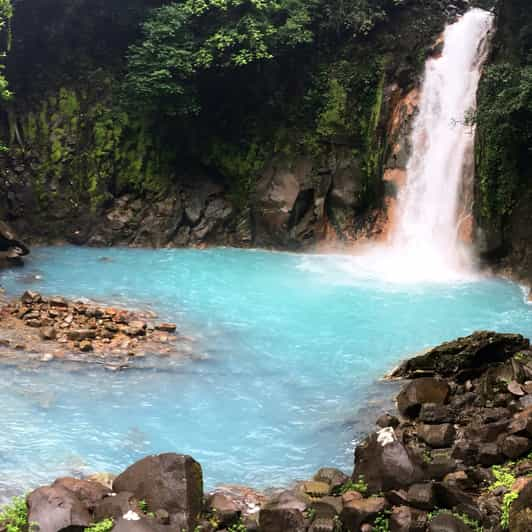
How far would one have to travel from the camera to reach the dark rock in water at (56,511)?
6.07m

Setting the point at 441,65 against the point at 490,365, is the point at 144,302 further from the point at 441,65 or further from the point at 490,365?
the point at 441,65

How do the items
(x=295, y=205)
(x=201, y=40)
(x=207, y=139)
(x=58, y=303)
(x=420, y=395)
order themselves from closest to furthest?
(x=420, y=395), (x=58, y=303), (x=201, y=40), (x=295, y=205), (x=207, y=139)

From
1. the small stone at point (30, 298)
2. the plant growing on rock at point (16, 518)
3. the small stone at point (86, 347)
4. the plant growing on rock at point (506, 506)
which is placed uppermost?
the small stone at point (30, 298)

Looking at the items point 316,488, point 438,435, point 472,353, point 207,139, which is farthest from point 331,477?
point 207,139

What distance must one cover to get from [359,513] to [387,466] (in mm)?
743

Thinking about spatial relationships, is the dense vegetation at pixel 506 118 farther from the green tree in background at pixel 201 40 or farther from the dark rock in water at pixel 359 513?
the dark rock in water at pixel 359 513

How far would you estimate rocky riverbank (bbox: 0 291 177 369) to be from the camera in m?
11.9

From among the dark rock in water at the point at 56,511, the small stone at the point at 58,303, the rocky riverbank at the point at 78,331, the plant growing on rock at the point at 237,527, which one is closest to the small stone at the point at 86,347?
the rocky riverbank at the point at 78,331

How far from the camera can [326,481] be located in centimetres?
753

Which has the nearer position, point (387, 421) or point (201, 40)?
point (387, 421)

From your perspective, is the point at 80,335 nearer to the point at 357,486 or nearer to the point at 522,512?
the point at 357,486

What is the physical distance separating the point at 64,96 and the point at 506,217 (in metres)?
16.2

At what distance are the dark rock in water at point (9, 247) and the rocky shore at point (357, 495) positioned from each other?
484 inches

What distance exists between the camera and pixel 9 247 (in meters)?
18.8
